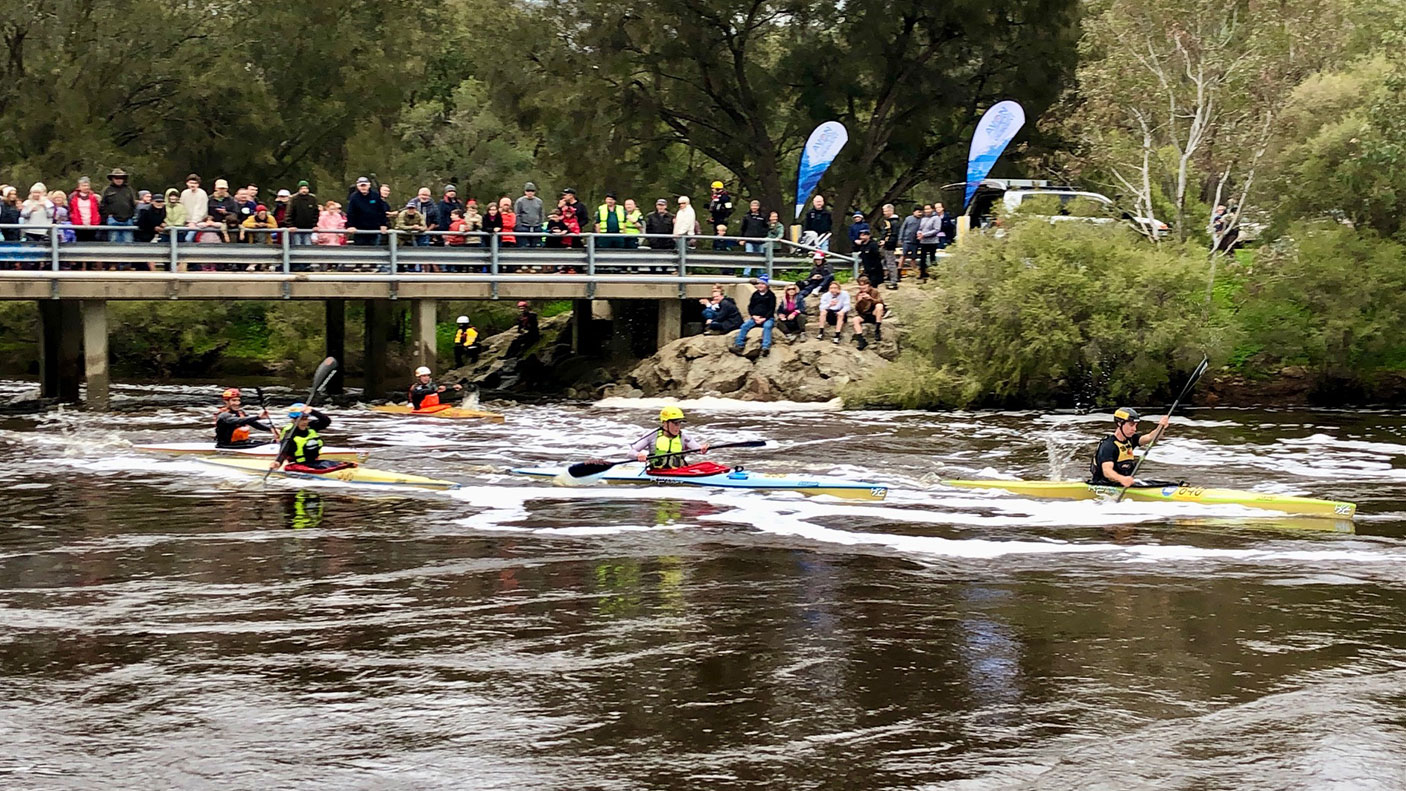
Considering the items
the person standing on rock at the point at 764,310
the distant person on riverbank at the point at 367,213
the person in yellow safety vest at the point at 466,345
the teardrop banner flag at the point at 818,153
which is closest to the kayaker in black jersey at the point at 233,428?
the distant person on riverbank at the point at 367,213

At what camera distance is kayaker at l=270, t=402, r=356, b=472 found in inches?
793

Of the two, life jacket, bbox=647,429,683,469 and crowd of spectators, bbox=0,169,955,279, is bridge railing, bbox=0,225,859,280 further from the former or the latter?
life jacket, bbox=647,429,683,469

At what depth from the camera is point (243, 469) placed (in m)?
21.1

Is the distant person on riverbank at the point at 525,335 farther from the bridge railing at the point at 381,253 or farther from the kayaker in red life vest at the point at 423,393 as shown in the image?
the kayaker in red life vest at the point at 423,393

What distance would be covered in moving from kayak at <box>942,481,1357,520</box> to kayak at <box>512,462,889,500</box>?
5.19 feet

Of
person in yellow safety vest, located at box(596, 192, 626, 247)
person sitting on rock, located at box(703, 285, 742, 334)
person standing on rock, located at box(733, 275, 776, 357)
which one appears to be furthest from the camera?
person in yellow safety vest, located at box(596, 192, 626, 247)

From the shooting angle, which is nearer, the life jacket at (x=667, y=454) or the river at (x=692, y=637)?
the river at (x=692, y=637)

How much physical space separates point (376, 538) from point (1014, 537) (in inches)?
261

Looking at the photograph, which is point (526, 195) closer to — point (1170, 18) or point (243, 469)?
point (243, 469)

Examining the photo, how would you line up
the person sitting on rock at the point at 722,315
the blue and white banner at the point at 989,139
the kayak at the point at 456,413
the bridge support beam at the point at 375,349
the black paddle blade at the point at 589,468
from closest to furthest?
1. the black paddle blade at the point at 589,468
2. the kayak at the point at 456,413
3. the person sitting on rock at the point at 722,315
4. the blue and white banner at the point at 989,139
5. the bridge support beam at the point at 375,349

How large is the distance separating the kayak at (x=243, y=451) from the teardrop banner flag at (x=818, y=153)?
14.0 metres

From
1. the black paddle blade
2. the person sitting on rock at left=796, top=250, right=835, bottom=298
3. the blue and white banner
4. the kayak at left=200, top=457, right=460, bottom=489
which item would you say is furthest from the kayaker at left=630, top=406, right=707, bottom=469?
the blue and white banner

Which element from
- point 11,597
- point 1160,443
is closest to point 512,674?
point 11,597

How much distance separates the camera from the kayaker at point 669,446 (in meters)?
19.6
